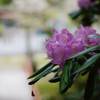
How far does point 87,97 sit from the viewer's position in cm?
108

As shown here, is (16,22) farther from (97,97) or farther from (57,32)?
(57,32)

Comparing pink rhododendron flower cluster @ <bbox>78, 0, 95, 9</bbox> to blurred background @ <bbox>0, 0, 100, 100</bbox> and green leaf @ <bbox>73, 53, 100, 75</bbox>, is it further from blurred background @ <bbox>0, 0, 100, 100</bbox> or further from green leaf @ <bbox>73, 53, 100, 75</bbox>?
blurred background @ <bbox>0, 0, 100, 100</bbox>

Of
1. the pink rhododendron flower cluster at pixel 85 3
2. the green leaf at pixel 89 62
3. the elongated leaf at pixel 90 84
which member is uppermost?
the pink rhododendron flower cluster at pixel 85 3

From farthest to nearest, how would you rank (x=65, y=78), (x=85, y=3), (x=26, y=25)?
(x=26, y=25)
(x=85, y=3)
(x=65, y=78)

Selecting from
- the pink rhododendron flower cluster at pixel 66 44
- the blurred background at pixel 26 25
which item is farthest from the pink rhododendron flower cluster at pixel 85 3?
the blurred background at pixel 26 25

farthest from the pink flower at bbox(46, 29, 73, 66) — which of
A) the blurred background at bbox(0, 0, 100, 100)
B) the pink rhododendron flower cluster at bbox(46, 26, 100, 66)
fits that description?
the blurred background at bbox(0, 0, 100, 100)

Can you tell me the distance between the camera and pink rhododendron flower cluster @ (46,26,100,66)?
1.02m

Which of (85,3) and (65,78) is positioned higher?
(85,3)

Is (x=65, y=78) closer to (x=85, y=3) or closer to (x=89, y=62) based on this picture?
(x=89, y=62)

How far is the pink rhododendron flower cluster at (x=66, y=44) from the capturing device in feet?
3.34

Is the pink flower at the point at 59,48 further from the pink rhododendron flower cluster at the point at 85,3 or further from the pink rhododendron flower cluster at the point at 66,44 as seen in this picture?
the pink rhododendron flower cluster at the point at 85,3

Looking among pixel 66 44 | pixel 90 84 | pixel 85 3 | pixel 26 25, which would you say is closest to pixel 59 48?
pixel 66 44

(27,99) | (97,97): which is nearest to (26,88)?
(27,99)

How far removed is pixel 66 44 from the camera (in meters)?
1.02
